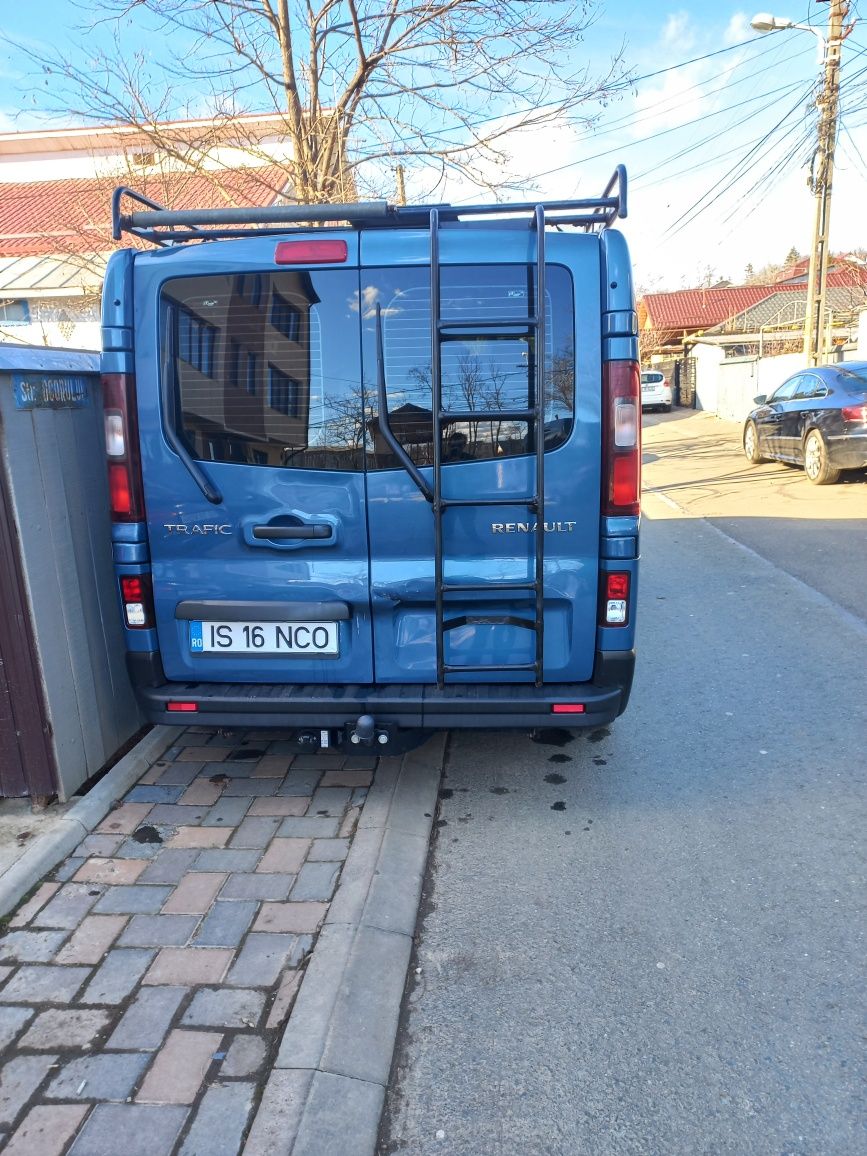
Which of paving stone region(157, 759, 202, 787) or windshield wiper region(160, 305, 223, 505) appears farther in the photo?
paving stone region(157, 759, 202, 787)

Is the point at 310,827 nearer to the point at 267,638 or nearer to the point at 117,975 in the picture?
the point at 267,638

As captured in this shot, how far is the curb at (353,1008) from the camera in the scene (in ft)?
6.70

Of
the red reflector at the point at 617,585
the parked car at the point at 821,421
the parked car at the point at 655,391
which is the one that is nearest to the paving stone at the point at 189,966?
the red reflector at the point at 617,585

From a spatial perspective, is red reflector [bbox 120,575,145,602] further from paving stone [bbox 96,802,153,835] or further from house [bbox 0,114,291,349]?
house [bbox 0,114,291,349]

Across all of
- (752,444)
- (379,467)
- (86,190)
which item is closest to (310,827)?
(379,467)

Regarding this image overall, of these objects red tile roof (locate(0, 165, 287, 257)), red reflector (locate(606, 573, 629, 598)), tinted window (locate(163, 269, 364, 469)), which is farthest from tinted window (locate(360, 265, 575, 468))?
red tile roof (locate(0, 165, 287, 257))

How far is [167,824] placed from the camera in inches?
137

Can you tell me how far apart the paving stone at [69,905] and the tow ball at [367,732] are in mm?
1107

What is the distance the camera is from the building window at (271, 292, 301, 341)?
3.18 meters

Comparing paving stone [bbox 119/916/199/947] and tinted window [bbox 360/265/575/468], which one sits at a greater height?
tinted window [bbox 360/265/575/468]

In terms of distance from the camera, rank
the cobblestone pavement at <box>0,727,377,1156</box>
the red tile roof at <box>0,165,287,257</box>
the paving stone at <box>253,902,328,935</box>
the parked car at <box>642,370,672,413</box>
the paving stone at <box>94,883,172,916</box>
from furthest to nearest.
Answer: the parked car at <box>642,370,672,413</box>
the red tile roof at <box>0,165,287,257</box>
the paving stone at <box>94,883,172,916</box>
the paving stone at <box>253,902,328,935</box>
the cobblestone pavement at <box>0,727,377,1156</box>

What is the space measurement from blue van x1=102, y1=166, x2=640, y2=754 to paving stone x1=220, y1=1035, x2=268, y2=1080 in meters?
1.23

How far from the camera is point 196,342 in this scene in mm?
3244

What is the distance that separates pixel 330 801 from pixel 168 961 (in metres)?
1.14
